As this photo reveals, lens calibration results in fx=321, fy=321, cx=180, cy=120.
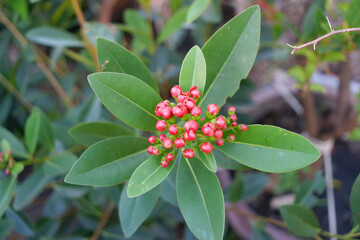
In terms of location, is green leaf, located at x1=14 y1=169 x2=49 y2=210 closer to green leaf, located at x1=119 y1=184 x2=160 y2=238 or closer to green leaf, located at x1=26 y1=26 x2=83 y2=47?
green leaf, located at x1=119 y1=184 x2=160 y2=238

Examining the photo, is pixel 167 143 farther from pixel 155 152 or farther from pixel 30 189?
pixel 30 189

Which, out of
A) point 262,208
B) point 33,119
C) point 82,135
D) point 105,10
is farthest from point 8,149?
point 105,10

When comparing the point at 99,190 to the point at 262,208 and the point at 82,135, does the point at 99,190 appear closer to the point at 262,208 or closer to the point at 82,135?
the point at 82,135

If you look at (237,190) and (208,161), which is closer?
(208,161)

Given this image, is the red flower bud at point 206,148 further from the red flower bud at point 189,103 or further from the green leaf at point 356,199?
the green leaf at point 356,199

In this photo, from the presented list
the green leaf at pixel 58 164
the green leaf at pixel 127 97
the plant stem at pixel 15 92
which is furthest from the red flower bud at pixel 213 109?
the plant stem at pixel 15 92

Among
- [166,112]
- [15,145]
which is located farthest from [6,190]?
[166,112]
